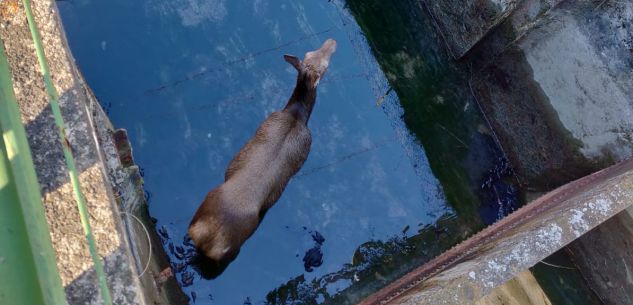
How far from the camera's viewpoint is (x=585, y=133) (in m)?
4.92

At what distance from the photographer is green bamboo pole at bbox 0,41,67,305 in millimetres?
1373

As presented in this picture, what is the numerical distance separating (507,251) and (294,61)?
7.98 feet

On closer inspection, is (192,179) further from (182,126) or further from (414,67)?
(414,67)

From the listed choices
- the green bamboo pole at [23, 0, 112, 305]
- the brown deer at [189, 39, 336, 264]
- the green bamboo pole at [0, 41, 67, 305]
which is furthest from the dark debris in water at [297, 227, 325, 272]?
the green bamboo pole at [0, 41, 67, 305]

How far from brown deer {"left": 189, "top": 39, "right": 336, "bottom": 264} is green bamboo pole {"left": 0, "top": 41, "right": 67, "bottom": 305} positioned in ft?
7.77

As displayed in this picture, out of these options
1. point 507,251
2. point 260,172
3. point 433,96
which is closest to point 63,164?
point 260,172

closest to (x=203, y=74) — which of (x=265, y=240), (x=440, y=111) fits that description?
(x=265, y=240)

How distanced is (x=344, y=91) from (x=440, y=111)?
3.50 ft

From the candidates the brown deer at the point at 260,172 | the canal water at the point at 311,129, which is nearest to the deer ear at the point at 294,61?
the brown deer at the point at 260,172

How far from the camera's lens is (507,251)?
317 centimetres

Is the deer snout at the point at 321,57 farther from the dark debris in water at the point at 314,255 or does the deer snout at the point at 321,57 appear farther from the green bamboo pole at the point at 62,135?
the green bamboo pole at the point at 62,135

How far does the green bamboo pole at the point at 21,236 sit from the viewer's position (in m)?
1.37

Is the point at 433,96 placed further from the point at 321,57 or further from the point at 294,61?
the point at 294,61

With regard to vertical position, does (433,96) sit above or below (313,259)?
above
